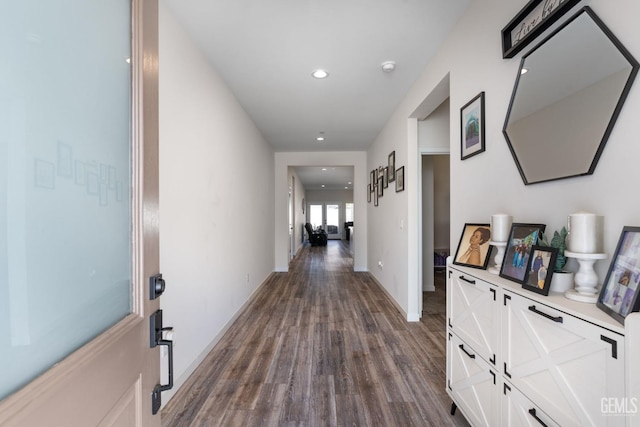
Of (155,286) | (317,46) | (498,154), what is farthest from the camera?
(317,46)

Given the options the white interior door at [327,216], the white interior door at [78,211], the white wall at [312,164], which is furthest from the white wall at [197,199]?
the white interior door at [327,216]

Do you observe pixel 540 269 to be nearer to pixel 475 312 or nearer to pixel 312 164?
pixel 475 312

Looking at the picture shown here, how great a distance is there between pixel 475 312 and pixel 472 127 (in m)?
1.15

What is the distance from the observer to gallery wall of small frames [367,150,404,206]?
3.64 m

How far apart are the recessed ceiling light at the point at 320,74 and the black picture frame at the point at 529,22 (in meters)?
1.60

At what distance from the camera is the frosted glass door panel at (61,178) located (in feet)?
1.59

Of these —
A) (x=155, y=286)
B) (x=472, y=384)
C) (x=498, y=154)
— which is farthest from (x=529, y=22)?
(x=155, y=286)

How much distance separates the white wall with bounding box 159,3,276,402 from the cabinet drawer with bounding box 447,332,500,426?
173 cm

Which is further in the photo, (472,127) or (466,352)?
(472,127)

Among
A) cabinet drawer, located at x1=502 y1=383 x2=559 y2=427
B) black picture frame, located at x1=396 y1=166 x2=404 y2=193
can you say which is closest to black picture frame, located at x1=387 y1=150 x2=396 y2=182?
black picture frame, located at x1=396 y1=166 x2=404 y2=193

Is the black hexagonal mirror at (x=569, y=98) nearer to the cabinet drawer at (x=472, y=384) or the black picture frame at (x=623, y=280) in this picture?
the black picture frame at (x=623, y=280)

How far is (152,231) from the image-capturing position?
852mm

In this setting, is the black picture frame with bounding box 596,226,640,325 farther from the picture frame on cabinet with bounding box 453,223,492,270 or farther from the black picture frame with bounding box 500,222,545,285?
the picture frame on cabinet with bounding box 453,223,492,270

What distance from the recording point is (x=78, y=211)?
25.0 inches
